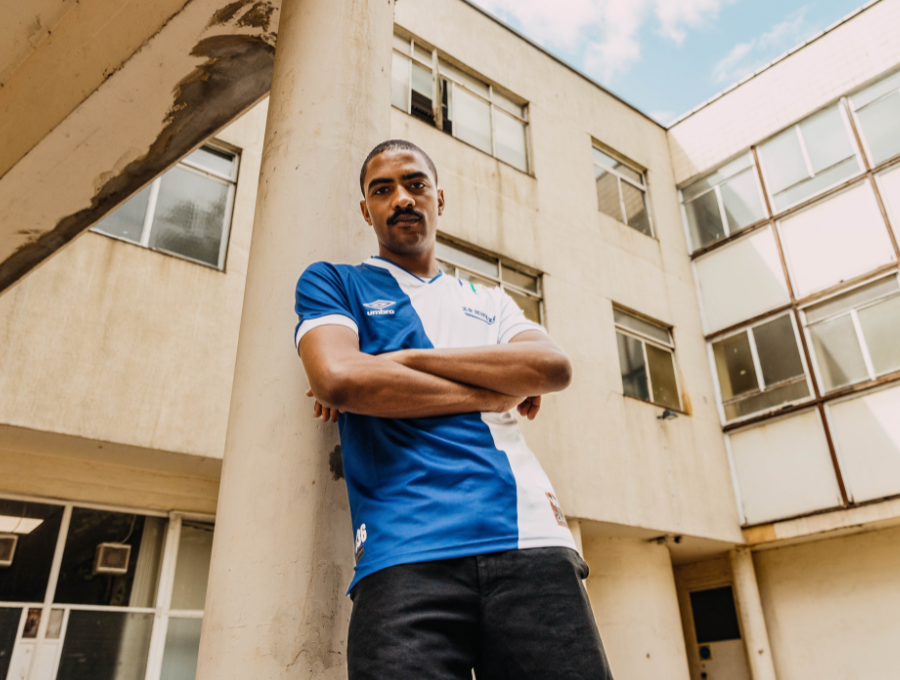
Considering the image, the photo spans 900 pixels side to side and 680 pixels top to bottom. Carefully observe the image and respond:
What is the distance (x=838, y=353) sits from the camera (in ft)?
33.9

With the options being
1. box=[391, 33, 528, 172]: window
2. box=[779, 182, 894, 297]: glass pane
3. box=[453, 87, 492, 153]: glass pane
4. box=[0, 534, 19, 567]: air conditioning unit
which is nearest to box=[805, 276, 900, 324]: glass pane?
box=[779, 182, 894, 297]: glass pane

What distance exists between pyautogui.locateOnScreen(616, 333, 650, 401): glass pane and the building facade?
0.08m

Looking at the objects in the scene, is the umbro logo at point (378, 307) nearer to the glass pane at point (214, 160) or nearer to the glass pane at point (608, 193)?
the glass pane at point (214, 160)

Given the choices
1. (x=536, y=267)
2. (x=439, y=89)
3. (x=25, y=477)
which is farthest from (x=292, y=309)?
(x=439, y=89)

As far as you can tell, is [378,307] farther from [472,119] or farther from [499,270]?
[472,119]

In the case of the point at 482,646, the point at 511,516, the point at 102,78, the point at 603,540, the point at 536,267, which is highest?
the point at 536,267

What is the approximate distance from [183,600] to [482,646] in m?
6.44

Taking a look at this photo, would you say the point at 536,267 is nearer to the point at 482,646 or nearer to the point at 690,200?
the point at 690,200

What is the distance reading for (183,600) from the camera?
6.83 meters

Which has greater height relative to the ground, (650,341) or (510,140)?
(510,140)

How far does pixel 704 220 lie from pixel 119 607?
1094cm

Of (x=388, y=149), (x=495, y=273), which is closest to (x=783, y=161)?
(x=495, y=273)

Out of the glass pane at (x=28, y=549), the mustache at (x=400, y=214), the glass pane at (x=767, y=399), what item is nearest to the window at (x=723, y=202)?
the glass pane at (x=767, y=399)

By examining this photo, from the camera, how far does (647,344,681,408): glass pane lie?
427 inches
